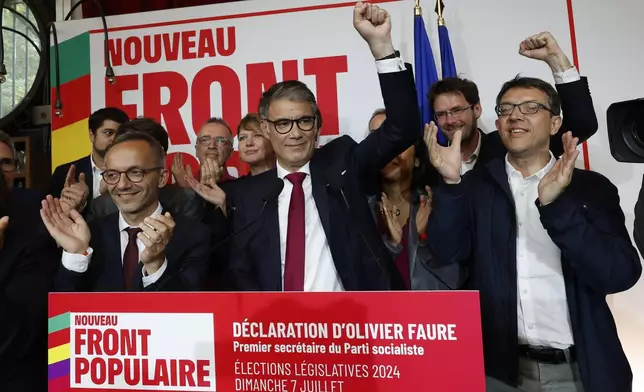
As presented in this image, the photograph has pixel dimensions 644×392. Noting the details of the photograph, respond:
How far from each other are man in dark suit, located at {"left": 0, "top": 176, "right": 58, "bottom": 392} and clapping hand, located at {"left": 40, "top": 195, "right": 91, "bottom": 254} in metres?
0.09

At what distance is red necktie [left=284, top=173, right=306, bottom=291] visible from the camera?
1336 mm

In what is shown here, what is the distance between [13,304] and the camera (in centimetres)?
128

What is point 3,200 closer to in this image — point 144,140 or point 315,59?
point 144,140

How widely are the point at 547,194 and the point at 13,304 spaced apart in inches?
55.5

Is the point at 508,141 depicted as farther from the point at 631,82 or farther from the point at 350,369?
the point at 631,82

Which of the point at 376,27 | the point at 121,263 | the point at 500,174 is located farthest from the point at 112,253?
the point at 500,174

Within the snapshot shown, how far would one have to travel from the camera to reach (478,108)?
194 centimetres

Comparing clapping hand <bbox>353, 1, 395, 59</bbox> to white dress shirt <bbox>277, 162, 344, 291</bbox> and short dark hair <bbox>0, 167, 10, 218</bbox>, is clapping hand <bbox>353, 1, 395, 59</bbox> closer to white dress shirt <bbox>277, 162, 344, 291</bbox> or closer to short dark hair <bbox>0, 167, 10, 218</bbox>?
white dress shirt <bbox>277, 162, 344, 291</bbox>

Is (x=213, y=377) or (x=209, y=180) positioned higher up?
(x=209, y=180)

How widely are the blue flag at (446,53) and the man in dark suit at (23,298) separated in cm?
185

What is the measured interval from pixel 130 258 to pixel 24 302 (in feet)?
0.95

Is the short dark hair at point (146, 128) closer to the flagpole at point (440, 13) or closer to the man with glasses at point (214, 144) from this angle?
the man with glasses at point (214, 144)

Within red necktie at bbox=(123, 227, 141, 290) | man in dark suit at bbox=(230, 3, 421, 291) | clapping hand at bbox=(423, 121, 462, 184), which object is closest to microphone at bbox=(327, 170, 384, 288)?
man in dark suit at bbox=(230, 3, 421, 291)

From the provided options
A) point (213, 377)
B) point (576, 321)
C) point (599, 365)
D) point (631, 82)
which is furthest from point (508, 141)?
point (631, 82)
